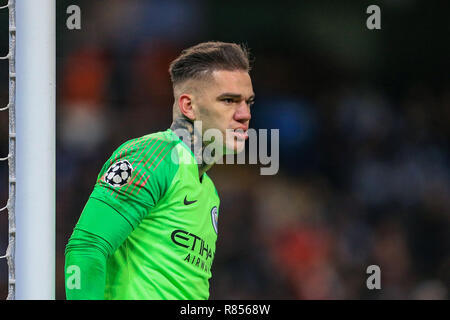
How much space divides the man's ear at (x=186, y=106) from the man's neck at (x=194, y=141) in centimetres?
2

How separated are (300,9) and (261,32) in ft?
1.13

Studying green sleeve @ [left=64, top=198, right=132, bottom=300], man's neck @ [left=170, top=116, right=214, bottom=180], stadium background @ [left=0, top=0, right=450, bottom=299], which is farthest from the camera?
stadium background @ [left=0, top=0, right=450, bottom=299]

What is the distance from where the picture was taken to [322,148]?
596cm

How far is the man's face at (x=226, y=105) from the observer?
271cm

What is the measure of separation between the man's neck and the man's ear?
0.02m

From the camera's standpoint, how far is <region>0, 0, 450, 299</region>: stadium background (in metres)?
5.64

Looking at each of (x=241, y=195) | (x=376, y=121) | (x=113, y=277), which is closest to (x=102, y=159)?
(x=241, y=195)

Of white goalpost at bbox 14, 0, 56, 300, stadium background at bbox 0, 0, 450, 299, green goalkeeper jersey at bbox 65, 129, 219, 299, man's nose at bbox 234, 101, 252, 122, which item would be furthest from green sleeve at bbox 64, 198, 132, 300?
stadium background at bbox 0, 0, 450, 299

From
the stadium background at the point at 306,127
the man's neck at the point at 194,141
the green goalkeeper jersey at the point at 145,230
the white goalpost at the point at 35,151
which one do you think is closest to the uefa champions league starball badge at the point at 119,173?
A: the green goalkeeper jersey at the point at 145,230

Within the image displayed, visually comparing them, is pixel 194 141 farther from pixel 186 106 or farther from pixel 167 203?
pixel 167 203

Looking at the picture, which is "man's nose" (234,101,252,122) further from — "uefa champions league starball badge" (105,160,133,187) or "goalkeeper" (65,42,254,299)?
"uefa champions league starball badge" (105,160,133,187)

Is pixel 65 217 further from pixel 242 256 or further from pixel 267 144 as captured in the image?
pixel 267 144

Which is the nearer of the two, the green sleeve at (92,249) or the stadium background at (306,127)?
the green sleeve at (92,249)

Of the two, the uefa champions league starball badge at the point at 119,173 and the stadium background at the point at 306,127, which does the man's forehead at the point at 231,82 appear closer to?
the uefa champions league starball badge at the point at 119,173
